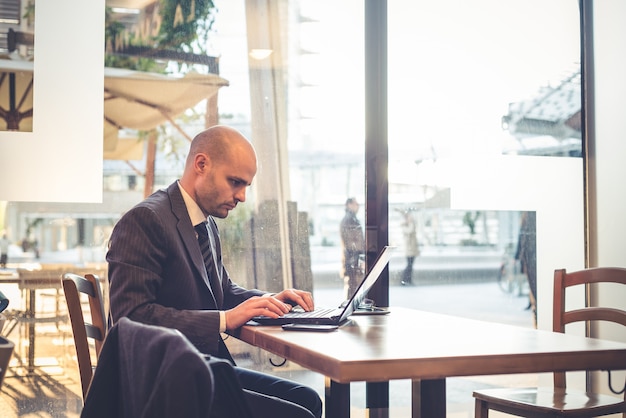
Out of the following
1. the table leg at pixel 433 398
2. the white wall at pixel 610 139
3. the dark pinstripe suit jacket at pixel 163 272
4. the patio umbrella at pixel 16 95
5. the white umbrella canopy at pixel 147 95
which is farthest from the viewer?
the white wall at pixel 610 139

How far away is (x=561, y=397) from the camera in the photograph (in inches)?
108

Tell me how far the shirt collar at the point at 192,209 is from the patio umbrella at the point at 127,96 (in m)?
0.96

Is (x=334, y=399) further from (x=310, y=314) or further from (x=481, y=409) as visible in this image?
(x=481, y=409)

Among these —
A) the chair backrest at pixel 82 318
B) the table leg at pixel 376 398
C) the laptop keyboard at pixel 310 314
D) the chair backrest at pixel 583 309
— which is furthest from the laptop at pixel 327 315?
the table leg at pixel 376 398

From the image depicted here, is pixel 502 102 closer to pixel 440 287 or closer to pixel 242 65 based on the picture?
pixel 440 287

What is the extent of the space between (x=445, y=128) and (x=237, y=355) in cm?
156

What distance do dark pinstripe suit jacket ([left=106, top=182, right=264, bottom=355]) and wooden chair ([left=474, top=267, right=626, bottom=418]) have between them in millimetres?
1139

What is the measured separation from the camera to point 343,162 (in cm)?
Answer: 364

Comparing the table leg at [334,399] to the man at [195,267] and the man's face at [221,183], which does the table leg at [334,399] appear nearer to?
the man at [195,267]

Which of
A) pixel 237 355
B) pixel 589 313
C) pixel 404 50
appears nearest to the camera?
pixel 589 313

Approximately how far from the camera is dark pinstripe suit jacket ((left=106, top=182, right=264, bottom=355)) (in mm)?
2021

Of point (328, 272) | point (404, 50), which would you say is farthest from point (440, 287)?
point (404, 50)

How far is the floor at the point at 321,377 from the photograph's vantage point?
3.08 meters

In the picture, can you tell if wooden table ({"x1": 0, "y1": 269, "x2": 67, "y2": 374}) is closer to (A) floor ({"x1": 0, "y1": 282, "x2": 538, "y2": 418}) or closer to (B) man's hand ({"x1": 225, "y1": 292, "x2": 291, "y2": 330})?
(A) floor ({"x1": 0, "y1": 282, "x2": 538, "y2": 418})
